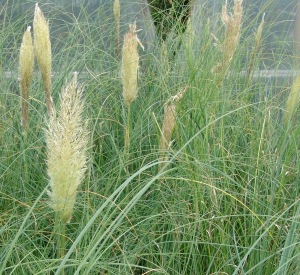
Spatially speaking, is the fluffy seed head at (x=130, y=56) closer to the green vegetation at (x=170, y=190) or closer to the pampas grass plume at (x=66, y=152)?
the green vegetation at (x=170, y=190)

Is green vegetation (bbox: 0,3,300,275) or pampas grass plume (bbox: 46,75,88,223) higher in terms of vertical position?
pampas grass plume (bbox: 46,75,88,223)

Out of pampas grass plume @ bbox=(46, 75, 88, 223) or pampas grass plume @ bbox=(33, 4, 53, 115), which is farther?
pampas grass plume @ bbox=(33, 4, 53, 115)

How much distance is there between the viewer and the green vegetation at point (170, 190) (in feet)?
5.84

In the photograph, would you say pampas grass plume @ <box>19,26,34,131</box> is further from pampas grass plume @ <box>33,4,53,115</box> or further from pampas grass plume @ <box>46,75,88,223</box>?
pampas grass plume @ <box>46,75,88,223</box>

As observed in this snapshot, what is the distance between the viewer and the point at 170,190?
1.98 meters

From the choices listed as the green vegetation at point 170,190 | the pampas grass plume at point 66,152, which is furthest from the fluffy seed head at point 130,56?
the pampas grass plume at point 66,152

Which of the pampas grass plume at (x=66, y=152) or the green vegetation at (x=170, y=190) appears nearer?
the pampas grass plume at (x=66, y=152)

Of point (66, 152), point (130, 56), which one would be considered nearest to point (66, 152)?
point (66, 152)

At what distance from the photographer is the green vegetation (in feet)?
5.84

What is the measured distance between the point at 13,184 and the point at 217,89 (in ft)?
2.70

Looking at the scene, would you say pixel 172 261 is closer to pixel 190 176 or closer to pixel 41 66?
pixel 190 176

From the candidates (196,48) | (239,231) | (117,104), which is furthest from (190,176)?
(196,48)

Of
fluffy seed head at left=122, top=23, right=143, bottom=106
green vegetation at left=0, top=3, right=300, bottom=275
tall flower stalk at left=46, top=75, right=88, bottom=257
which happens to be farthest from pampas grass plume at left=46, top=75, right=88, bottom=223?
fluffy seed head at left=122, top=23, right=143, bottom=106

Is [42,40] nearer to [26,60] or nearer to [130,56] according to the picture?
[26,60]
